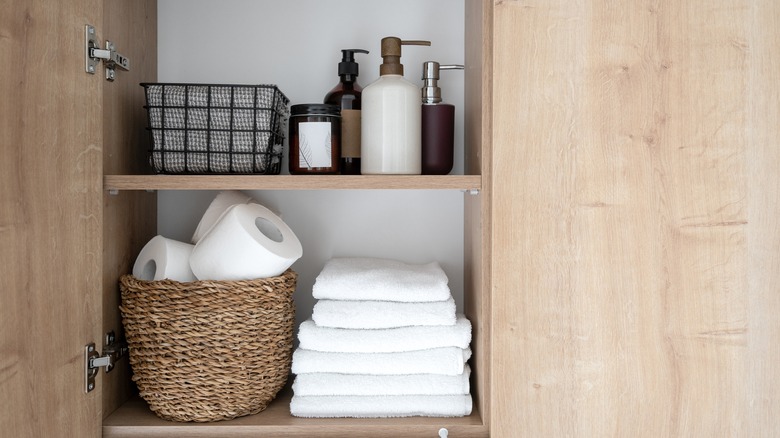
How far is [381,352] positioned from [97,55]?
2.00ft

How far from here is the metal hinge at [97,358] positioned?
3.05ft

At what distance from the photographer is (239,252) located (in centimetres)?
98

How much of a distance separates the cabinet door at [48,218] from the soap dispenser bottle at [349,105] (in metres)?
0.37

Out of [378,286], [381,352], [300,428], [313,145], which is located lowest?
[300,428]

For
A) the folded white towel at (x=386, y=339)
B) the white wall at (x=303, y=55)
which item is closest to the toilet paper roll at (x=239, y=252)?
the folded white towel at (x=386, y=339)

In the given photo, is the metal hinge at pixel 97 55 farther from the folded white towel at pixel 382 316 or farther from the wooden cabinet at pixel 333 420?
the folded white towel at pixel 382 316

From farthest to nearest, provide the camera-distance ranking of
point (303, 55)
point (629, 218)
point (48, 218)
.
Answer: point (303, 55) < point (629, 218) < point (48, 218)

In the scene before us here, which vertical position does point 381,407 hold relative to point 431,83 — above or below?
below

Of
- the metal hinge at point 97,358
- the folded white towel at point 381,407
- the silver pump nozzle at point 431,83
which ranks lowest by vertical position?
the folded white towel at point 381,407

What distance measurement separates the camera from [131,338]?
101cm

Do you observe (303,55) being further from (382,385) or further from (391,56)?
(382,385)

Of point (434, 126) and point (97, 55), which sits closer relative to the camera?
point (97, 55)

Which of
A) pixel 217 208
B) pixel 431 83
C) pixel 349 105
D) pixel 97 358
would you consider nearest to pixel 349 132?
pixel 349 105

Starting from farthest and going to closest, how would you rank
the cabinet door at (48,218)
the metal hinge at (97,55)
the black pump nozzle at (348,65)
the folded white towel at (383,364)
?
the black pump nozzle at (348,65) < the folded white towel at (383,364) < the metal hinge at (97,55) < the cabinet door at (48,218)
